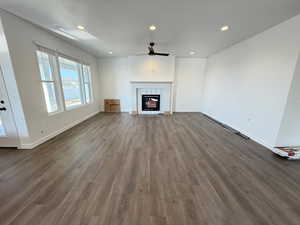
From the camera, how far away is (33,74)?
2.87 metres

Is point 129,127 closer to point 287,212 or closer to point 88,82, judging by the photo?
point 88,82

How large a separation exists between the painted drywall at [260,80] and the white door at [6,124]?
5770mm

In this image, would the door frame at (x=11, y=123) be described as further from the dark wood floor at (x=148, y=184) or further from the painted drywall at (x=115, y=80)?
the painted drywall at (x=115, y=80)

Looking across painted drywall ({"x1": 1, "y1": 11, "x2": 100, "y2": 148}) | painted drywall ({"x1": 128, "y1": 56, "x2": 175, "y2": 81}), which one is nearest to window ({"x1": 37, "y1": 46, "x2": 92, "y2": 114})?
painted drywall ({"x1": 1, "y1": 11, "x2": 100, "y2": 148})

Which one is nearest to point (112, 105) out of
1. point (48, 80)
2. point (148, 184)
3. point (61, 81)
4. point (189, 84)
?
point (61, 81)

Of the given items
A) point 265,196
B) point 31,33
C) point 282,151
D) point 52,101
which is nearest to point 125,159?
point 265,196

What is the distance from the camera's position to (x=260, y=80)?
10.4ft

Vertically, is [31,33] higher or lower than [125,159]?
higher

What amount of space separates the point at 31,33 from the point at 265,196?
5.26 m

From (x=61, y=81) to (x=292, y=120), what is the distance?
6.00 metres

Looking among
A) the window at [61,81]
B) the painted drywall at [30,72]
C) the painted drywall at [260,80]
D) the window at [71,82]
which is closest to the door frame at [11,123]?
the painted drywall at [30,72]

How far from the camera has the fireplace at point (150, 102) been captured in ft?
20.6

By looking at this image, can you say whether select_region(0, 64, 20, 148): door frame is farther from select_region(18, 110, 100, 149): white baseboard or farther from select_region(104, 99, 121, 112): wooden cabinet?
select_region(104, 99, 121, 112): wooden cabinet

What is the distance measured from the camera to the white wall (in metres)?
5.84
